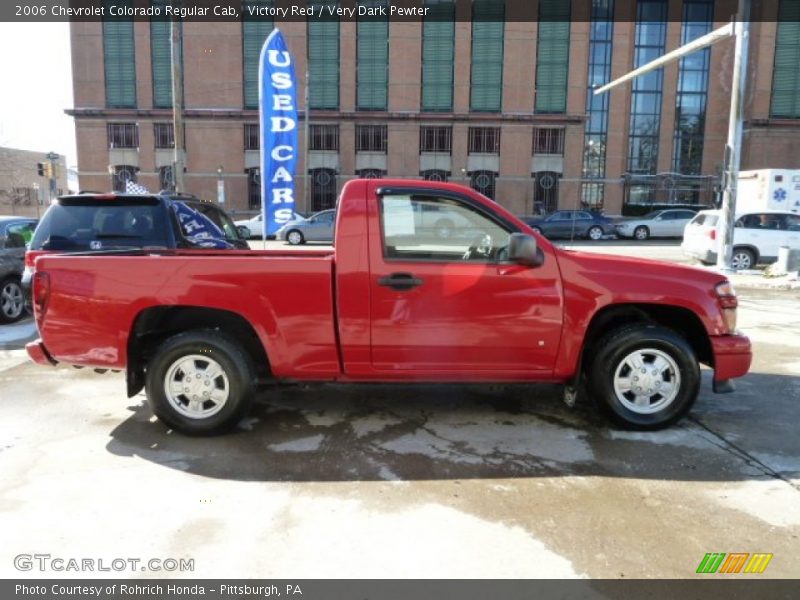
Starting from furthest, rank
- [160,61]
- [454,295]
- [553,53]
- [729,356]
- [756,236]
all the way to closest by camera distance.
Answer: [553,53], [160,61], [756,236], [729,356], [454,295]

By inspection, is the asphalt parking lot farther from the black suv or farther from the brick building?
the brick building

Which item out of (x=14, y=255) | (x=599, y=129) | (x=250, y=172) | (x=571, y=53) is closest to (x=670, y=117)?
(x=599, y=129)

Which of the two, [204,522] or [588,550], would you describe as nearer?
[588,550]

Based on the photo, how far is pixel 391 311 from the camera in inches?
172

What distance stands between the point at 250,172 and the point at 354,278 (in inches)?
1364

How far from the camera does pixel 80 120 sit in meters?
36.6

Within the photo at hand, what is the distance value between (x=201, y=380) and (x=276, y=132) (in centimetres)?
709

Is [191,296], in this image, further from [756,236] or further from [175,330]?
[756,236]

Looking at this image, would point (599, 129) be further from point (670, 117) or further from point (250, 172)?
point (250, 172)

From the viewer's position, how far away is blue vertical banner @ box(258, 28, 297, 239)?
34.3 ft

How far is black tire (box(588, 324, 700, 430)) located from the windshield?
478 cm

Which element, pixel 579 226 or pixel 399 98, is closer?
pixel 579 226

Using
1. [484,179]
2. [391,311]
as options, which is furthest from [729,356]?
[484,179]

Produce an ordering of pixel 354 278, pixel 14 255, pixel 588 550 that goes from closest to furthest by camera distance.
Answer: pixel 588 550
pixel 354 278
pixel 14 255
